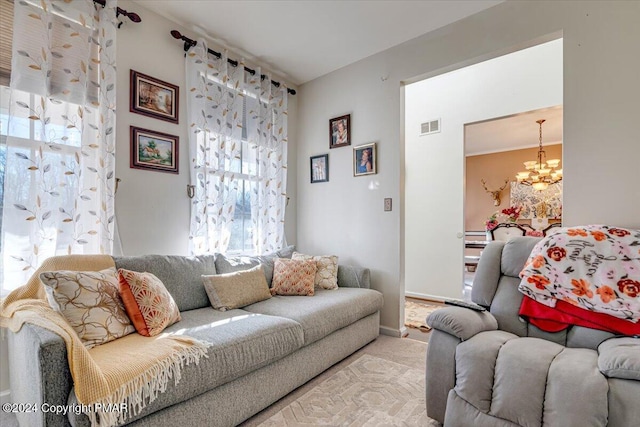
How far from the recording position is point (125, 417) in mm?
1173

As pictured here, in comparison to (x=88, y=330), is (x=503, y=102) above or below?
above

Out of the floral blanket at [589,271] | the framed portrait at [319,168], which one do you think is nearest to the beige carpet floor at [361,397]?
the floral blanket at [589,271]

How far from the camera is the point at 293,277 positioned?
267 cm

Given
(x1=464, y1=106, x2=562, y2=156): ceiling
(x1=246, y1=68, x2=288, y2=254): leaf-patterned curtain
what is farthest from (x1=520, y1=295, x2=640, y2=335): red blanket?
(x1=464, y1=106, x2=562, y2=156): ceiling

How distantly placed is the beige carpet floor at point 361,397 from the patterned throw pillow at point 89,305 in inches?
33.3

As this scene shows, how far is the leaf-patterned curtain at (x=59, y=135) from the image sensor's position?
70.0 inches

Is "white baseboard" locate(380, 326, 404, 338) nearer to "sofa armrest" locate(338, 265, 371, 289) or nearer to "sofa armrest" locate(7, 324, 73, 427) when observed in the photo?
"sofa armrest" locate(338, 265, 371, 289)

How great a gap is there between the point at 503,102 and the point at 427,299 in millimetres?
2643

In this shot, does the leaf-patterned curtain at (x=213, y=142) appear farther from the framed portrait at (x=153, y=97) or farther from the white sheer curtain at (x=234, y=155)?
the framed portrait at (x=153, y=97)

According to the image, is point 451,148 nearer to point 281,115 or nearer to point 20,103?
point 281,115

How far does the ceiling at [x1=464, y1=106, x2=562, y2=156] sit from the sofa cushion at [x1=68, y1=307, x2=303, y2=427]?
3.94m

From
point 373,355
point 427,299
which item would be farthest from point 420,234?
point 373,355

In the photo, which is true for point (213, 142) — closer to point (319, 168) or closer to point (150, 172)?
point (150, 172)

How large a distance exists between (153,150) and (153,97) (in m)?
0.41
